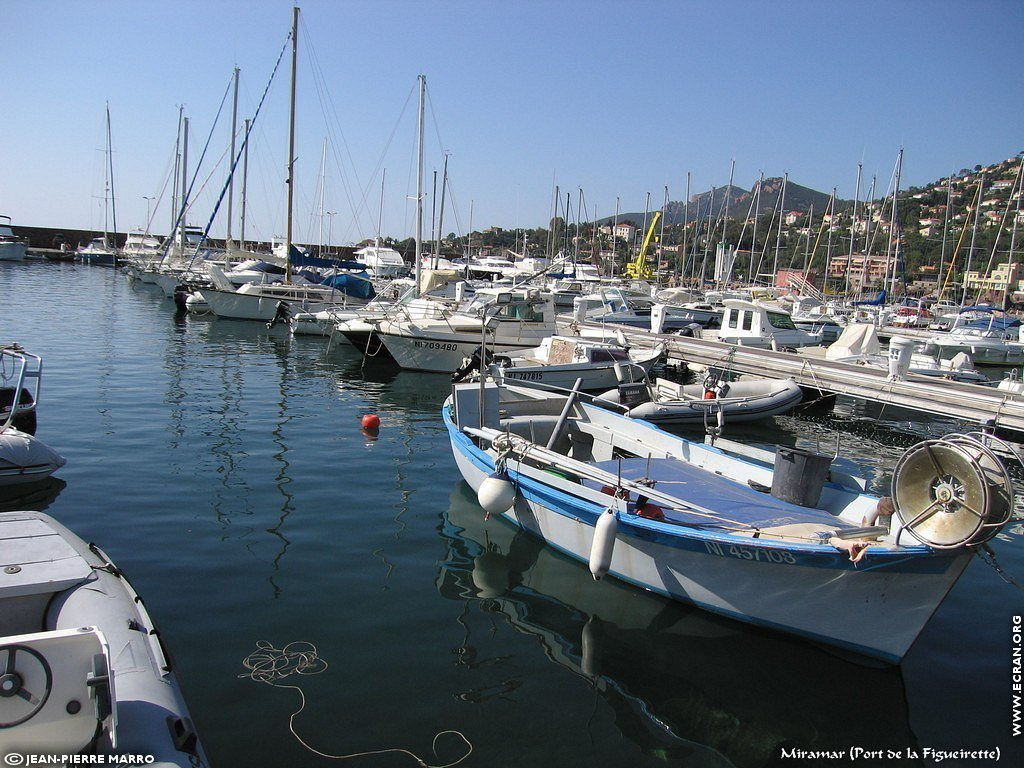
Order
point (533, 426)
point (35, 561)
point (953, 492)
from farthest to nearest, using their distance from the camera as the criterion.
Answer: point (533, 426), point (953, 492), point (35, 561)

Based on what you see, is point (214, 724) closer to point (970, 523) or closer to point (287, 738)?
point (287, 738)

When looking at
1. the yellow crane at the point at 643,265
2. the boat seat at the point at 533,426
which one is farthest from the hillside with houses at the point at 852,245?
the boat seat at the point at 533,426

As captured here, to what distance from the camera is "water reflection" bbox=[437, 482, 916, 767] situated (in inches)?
231

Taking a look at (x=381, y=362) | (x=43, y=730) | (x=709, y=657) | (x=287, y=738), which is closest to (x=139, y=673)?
(x=43, y=730)

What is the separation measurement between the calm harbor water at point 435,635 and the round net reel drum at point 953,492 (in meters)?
1.71

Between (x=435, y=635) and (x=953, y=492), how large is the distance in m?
4.82

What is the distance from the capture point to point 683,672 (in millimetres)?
6664

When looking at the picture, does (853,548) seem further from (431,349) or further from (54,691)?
(431,349)

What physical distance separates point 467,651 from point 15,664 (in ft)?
13.1

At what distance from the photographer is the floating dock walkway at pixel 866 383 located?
644 inches

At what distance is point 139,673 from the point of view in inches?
183

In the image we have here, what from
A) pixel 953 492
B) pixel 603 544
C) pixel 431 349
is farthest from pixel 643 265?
pixel 953 492

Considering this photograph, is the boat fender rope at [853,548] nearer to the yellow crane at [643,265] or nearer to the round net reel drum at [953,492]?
the round net reel drum at [953,492]

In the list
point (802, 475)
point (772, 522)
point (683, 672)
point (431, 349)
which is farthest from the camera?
point (431, 349)
